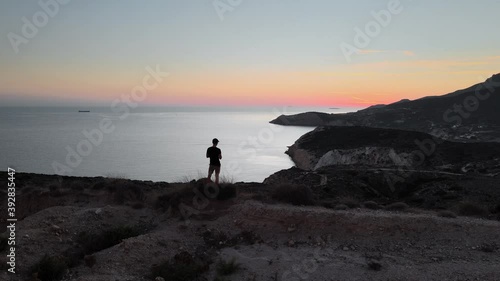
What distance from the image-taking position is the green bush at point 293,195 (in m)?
13.4

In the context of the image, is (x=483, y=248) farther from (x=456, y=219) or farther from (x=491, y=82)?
(x=491, y=82)

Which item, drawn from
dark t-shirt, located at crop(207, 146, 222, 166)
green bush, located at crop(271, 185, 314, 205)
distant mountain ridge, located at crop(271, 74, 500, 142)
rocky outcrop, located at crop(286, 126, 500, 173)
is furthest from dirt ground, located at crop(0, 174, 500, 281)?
distant mountain ridge, located at crop(271, 74, 500, 142)

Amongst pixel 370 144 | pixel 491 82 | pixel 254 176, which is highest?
pixel 491 82

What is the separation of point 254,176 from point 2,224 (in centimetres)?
3248

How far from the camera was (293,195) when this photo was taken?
13.4 m

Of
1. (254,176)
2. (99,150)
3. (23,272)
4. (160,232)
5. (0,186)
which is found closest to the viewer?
(23,272)

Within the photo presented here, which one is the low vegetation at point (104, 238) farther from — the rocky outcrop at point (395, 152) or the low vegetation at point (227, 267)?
the rocky outcrop at point (395, 152)

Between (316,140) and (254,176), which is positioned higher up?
(316,140)

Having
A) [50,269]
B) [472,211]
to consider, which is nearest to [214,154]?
[50,269]

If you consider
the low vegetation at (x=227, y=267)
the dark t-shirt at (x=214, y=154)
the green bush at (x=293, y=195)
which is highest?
the dark t-shirt at (x=214, y=154)

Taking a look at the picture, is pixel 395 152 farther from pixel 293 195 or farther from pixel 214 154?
pixel 214 154

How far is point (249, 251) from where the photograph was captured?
1031cm

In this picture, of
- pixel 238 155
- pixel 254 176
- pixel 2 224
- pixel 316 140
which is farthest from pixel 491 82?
pixel 2 224

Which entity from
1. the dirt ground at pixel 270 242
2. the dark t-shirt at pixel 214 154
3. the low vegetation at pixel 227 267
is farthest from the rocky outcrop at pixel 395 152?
the low vegetation at pixel 227 267
